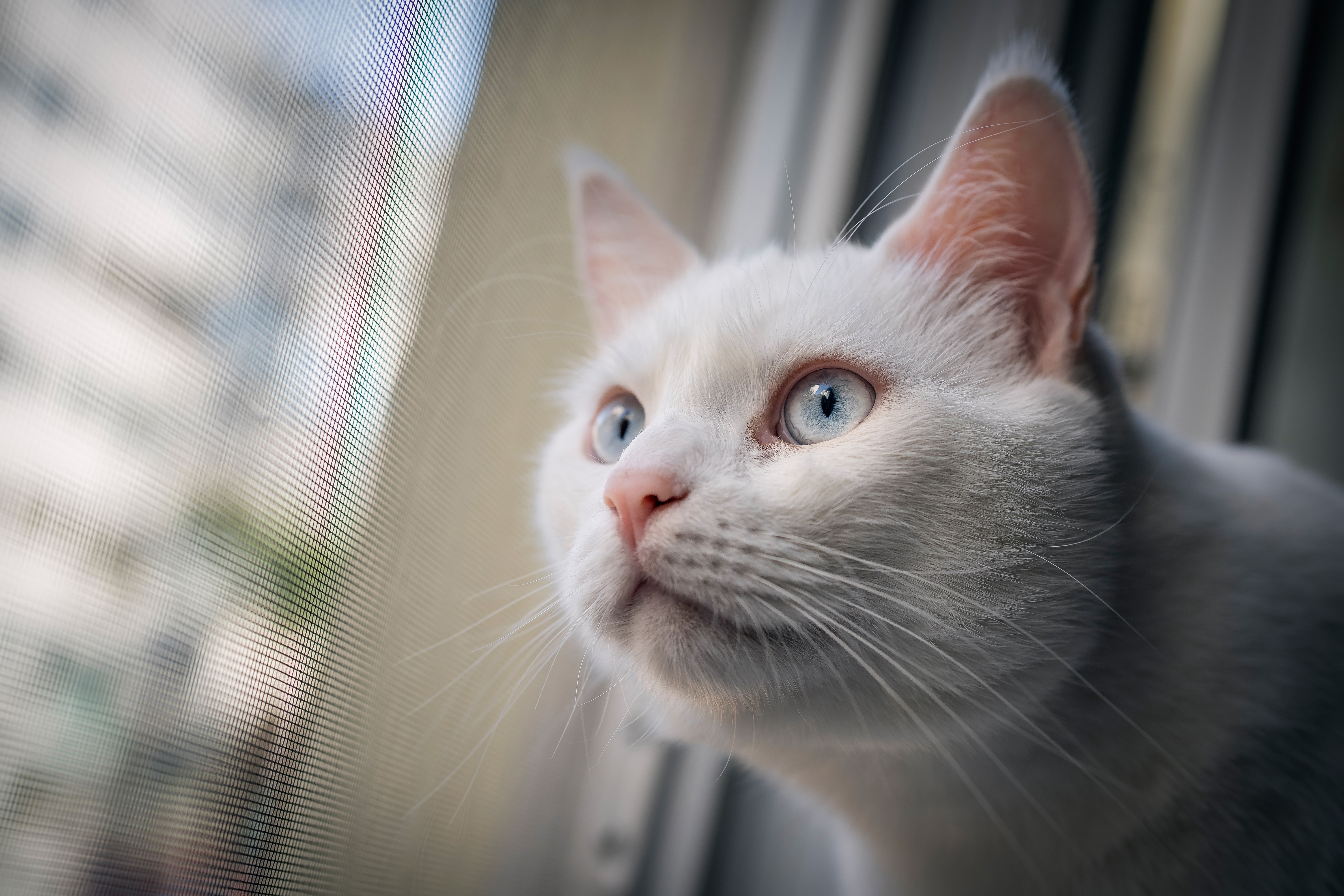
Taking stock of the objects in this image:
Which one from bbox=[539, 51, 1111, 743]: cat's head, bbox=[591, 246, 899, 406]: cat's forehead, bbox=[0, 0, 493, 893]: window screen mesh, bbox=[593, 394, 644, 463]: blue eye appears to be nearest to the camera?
bbox=[0, 0, 493, 893]: window screen mesh

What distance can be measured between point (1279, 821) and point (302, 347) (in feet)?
3.37

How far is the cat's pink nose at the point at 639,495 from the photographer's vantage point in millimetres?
636

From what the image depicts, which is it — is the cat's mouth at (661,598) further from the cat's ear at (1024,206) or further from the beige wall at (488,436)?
the cat's ear at (1024,206)

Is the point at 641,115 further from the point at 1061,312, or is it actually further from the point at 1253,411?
the point at 1253,411

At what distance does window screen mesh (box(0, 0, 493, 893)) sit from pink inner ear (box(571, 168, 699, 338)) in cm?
38

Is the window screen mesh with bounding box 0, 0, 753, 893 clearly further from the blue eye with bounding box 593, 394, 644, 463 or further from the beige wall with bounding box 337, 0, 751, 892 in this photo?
the blue eye with bounding box 593, 394, 644, 463

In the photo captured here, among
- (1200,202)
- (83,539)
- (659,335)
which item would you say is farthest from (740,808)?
(1200,202)

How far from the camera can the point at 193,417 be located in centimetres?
48

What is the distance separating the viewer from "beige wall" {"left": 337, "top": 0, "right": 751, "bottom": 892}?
2.39 feet

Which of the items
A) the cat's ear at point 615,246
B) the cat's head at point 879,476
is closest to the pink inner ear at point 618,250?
the cat's ear at point 615,246

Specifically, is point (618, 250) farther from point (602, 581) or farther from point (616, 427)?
point (602, 581)

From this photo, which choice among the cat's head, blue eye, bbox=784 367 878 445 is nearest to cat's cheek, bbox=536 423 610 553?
the cat's head

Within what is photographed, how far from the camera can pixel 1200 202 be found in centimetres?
191

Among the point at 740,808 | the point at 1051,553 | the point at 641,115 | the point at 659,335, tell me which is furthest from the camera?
the point at 740,808
